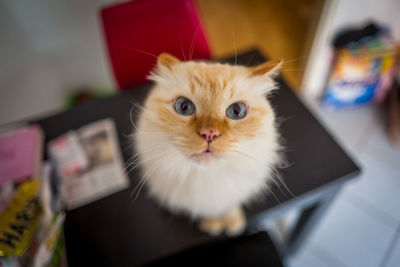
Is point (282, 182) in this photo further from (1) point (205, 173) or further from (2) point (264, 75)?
(2) point (264, 75)

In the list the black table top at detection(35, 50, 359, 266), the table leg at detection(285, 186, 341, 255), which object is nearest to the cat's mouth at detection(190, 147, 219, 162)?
the black table top at detection(35, 50, 359, 266)

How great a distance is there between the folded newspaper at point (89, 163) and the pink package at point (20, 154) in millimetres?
78

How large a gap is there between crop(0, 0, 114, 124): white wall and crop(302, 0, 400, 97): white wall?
1.59 meters

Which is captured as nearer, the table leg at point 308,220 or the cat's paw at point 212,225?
the cat's paw at point 212,225

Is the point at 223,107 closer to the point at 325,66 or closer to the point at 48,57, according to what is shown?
the point at 325,66

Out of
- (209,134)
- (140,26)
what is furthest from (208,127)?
(140,26)

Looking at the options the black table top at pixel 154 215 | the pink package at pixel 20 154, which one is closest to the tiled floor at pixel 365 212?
the black table top at pixel 154 215

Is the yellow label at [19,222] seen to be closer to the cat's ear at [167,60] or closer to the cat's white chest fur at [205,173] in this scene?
the cat's white chest fur at [205,173]

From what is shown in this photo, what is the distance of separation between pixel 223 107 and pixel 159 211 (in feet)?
1.95

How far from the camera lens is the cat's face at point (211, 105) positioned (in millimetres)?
424

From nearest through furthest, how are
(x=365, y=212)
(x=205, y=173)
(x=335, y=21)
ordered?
(x=205, y=173) → (x=365, y=212) → (x=335, y=21)

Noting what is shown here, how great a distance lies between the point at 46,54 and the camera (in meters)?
1.86

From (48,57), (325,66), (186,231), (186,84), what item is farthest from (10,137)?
(325,66)

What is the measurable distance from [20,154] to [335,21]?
2030mm
